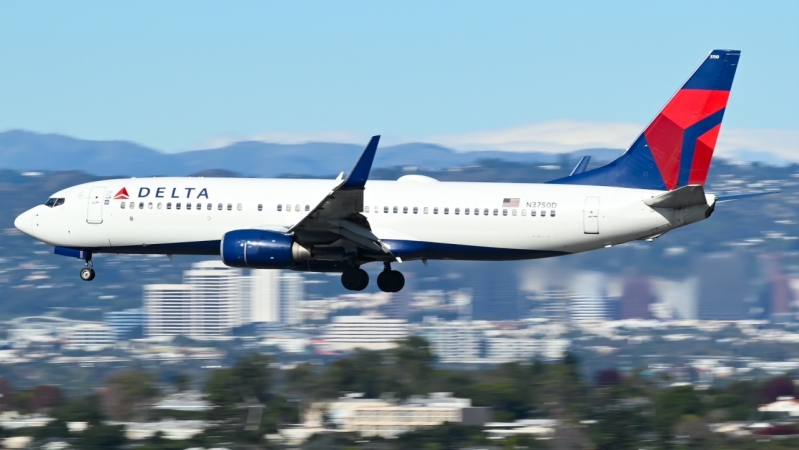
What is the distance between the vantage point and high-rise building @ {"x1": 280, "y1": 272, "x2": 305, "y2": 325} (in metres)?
136

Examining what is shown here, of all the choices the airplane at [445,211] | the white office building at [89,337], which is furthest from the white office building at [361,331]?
the airplane at [445,211]

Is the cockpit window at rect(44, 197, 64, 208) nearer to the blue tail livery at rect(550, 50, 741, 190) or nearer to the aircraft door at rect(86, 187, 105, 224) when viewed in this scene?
the aircraft door at rect(86, 187, 105, 224)

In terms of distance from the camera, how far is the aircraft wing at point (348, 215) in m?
38.9

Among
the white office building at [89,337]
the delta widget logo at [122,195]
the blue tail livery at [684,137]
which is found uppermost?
the blue tail livery at [684,137]

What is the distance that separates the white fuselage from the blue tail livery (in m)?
0.99

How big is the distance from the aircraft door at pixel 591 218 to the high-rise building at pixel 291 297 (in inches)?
3738

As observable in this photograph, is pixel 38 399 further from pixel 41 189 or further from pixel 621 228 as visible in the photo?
pixel 41 189

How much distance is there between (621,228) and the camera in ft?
135

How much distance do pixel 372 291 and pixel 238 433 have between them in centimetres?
9369

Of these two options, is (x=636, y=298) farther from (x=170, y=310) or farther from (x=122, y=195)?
(x=122, y=195)

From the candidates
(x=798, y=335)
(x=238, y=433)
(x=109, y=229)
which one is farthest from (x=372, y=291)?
(x=109, y=229)

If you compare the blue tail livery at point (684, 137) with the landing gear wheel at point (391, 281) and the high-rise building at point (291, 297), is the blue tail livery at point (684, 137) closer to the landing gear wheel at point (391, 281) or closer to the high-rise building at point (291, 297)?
the landing gear wheel at point (391, 281)

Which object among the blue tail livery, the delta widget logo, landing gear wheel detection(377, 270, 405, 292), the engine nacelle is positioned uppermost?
the blue tail livery

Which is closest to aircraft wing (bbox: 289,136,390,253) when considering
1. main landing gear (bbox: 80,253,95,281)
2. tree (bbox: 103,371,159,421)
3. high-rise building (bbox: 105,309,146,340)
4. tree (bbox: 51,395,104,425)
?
main landing gear (bbox: 80,253,95,281)
